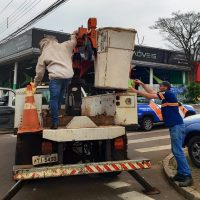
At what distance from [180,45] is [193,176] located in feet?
121

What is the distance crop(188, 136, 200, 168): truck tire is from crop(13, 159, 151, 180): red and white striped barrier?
75.8 inches

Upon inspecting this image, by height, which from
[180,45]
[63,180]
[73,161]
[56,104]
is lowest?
[63,180]

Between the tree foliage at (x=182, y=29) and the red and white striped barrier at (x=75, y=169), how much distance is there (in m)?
36.9

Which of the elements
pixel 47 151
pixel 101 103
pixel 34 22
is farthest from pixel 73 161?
pixel 34 22

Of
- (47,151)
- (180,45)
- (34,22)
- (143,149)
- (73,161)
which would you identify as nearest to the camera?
(47,151)

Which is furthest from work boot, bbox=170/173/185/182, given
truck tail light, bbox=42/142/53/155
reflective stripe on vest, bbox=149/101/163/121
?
reflective stripe on vest, bbox=149/101/163/121

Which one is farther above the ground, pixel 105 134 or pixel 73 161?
pixel 105 134

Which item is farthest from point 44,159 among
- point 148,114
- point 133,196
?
point 148,114

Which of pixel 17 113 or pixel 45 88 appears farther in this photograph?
pixel 45 88

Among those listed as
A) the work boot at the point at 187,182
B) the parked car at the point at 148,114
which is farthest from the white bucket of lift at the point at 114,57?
the parked car at the point at 148,114

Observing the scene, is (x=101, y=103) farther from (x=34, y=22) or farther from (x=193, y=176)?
(x=34, y=22)

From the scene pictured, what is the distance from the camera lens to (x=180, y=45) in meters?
42.8

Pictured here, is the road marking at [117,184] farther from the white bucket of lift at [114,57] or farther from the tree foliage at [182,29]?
the tree foliage at [182,29]

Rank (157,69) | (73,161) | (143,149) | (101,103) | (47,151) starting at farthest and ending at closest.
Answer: (157,69) → (143,149) → (101,103) → (73,161) → (47,151)
